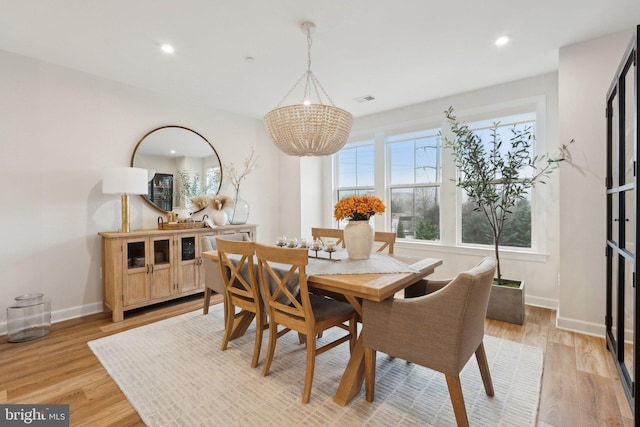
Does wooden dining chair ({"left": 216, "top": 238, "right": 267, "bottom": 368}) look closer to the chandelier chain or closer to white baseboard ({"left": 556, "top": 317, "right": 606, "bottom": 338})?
the chandelier chain

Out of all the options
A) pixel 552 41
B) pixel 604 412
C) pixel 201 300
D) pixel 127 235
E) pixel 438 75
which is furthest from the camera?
pixel 201 300

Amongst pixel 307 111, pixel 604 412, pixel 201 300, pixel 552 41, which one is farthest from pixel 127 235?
pixel 552 41

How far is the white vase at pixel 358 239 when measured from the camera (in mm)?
2332

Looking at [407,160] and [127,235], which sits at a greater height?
[407,160]

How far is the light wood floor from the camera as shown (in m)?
1.69

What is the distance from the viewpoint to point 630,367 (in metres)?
1.93

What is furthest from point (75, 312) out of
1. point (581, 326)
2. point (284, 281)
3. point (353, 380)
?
point (581, 326)

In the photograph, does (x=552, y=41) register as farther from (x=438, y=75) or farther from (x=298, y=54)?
(x=298, y=54)

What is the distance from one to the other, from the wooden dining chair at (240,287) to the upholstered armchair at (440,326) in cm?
81

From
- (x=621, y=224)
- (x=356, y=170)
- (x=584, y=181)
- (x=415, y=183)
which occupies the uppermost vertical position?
(x=356, y=170)

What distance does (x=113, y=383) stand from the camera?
2.01 meters

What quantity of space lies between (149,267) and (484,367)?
3.21 m

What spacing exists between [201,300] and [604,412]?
3682mm

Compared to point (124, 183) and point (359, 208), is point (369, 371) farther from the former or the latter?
point (124, 183)
